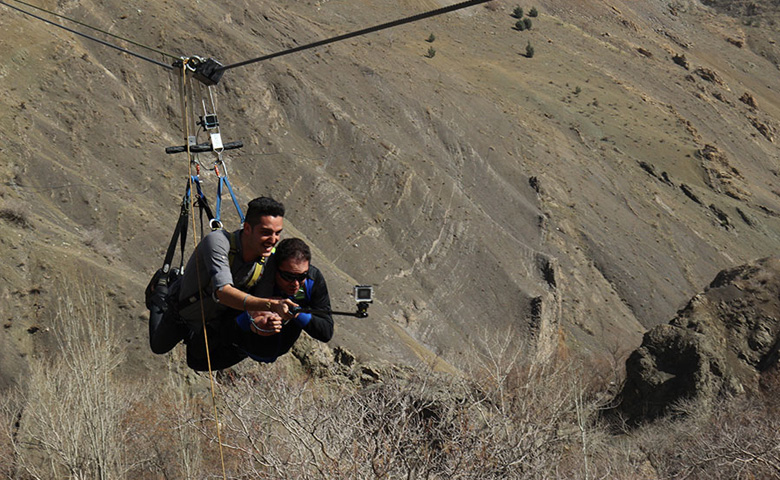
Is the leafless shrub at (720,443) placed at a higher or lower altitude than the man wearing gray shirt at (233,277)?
lower

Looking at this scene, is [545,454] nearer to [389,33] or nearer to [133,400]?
[133,400]

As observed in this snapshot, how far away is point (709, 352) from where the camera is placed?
3183 centimetres

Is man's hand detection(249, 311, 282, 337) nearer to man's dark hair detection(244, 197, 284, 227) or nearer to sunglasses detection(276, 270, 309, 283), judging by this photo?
sunglasses detection(276, 270, 309, 283)

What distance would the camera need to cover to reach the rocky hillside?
29406 mm

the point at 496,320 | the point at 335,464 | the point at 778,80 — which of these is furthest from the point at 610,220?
the point at 778,80

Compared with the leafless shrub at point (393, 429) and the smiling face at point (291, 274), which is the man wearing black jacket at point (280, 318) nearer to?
the smiling face at point (291, 274)

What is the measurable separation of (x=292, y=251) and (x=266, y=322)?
629 millimetres

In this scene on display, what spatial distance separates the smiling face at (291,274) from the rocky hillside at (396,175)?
19.4 meters

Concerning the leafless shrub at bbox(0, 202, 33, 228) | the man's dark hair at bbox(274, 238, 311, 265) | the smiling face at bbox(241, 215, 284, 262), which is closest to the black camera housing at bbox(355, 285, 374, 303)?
the man's dark hair at bbox(274, 238, 311, 265)

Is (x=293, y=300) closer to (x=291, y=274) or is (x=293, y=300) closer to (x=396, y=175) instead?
(x=291, y=274)

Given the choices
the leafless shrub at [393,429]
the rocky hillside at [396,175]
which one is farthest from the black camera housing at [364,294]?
the rocky hillside at [396,175]

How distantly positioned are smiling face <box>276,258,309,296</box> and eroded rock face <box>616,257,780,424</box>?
26383 mm

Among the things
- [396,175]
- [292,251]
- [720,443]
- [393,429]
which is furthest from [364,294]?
[396,175]

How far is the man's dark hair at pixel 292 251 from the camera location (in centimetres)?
696
